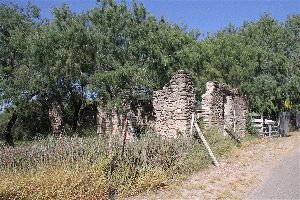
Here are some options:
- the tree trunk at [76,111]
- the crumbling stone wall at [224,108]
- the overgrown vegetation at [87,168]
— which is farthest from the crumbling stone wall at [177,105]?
the tree trunk at [76,111]

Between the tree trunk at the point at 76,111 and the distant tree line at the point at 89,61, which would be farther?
the tree trunk at the point at 76,111

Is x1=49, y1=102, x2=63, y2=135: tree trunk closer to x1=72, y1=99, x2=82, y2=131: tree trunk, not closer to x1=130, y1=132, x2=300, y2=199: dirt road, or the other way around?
x1=72, y1=99, x2=82, y2=131: tree trunk

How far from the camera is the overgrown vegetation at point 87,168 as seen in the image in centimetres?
753

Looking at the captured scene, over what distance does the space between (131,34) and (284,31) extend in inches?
792

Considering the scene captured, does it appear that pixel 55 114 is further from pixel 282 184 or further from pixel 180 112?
pixel 282 184

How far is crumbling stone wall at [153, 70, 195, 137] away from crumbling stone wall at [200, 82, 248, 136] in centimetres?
296

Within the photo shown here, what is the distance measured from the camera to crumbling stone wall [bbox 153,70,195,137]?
14.9 metres

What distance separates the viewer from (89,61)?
22.1 meters

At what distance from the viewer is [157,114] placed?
54.3 ft

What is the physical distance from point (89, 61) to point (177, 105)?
8706mm

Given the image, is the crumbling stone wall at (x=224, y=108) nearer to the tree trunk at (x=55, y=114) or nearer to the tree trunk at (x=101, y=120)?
the tree trunk at (x=101, y=120)

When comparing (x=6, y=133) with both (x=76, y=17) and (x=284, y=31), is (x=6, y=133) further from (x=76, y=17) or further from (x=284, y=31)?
(x=284, y=31)

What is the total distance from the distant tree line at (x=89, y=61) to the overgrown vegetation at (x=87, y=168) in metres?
9.59

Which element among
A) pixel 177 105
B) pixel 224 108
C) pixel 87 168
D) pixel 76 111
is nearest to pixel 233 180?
pixel 87 168
